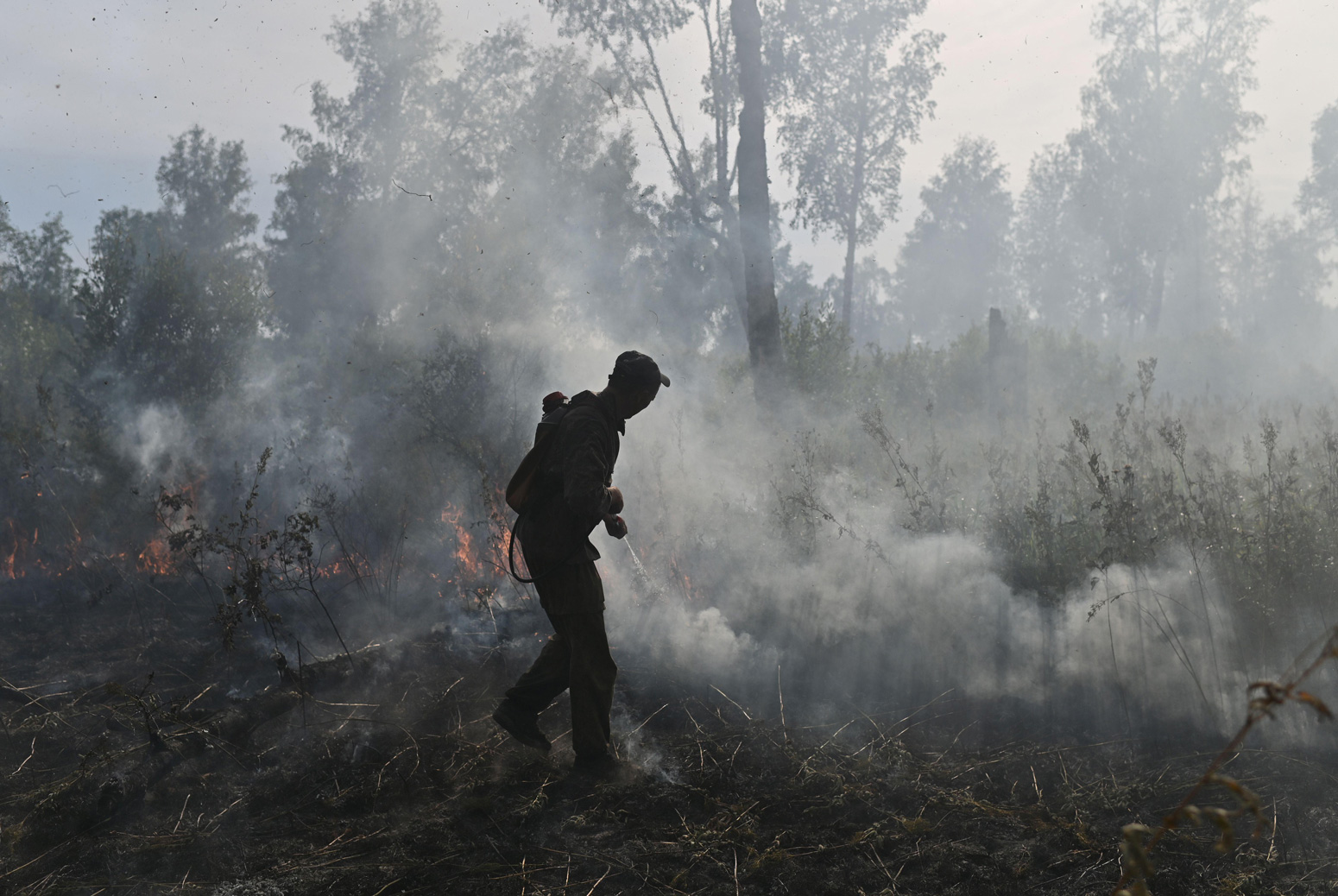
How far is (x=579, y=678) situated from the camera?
12.7 ft

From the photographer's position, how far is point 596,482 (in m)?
3.72

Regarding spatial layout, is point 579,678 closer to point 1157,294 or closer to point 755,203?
point 755,203

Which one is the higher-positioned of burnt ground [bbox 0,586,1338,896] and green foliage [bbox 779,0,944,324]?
green foliage [bbox 779,0,944,324]

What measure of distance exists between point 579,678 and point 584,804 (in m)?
0.55

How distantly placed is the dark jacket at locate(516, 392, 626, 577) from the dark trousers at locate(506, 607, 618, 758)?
0.32 meters

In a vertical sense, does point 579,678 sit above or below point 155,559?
below

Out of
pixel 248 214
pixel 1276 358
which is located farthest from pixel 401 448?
pixel 248 214

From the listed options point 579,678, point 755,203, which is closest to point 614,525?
point 579,678

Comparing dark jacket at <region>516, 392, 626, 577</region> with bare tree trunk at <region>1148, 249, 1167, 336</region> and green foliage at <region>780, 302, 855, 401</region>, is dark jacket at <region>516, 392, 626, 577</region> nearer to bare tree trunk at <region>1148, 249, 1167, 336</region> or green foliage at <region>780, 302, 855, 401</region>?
green foliage at <region>780, 302, 855, 401</region>

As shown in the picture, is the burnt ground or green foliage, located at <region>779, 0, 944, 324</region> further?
green foliage, located at <region>779, 0, 944, 324</region>

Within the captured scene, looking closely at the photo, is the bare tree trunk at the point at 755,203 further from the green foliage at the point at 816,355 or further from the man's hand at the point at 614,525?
the man's hand at the point at 614,525

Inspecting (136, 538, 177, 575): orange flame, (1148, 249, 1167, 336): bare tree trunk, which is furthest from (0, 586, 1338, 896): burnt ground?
(1148, 249, 1167, 336): bare tree trunk

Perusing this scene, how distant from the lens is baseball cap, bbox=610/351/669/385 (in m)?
3.98

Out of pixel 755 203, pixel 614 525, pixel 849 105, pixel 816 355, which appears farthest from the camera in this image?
pixel 849 105
